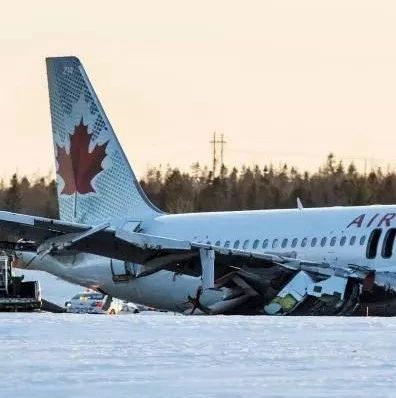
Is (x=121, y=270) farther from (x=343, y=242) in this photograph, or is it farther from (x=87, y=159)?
(x=343, y=242)

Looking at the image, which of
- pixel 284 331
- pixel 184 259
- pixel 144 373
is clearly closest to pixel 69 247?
pixel 184 259

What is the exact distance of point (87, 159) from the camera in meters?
51.5

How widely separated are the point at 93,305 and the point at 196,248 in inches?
1164

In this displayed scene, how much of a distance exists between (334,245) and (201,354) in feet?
65.2

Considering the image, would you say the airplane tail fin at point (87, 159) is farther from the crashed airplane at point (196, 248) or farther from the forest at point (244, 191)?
the forest at point (244, 191)

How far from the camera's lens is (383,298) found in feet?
134

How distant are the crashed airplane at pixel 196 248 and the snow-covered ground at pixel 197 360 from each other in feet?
32.0

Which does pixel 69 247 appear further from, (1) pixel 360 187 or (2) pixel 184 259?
(1) pixel 360 187

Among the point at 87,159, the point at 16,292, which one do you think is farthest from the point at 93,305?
the point at 87,159

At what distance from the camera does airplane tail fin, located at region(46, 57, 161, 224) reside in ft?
168

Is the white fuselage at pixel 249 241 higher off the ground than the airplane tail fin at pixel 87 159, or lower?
lower

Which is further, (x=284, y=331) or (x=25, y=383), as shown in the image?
(x=284, y=331)

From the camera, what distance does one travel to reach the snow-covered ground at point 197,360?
17.9 meters

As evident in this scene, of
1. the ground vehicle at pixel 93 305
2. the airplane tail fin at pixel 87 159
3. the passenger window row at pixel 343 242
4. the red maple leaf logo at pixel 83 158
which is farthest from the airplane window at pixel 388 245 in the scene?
the ground vehicle at pixel 93 305
